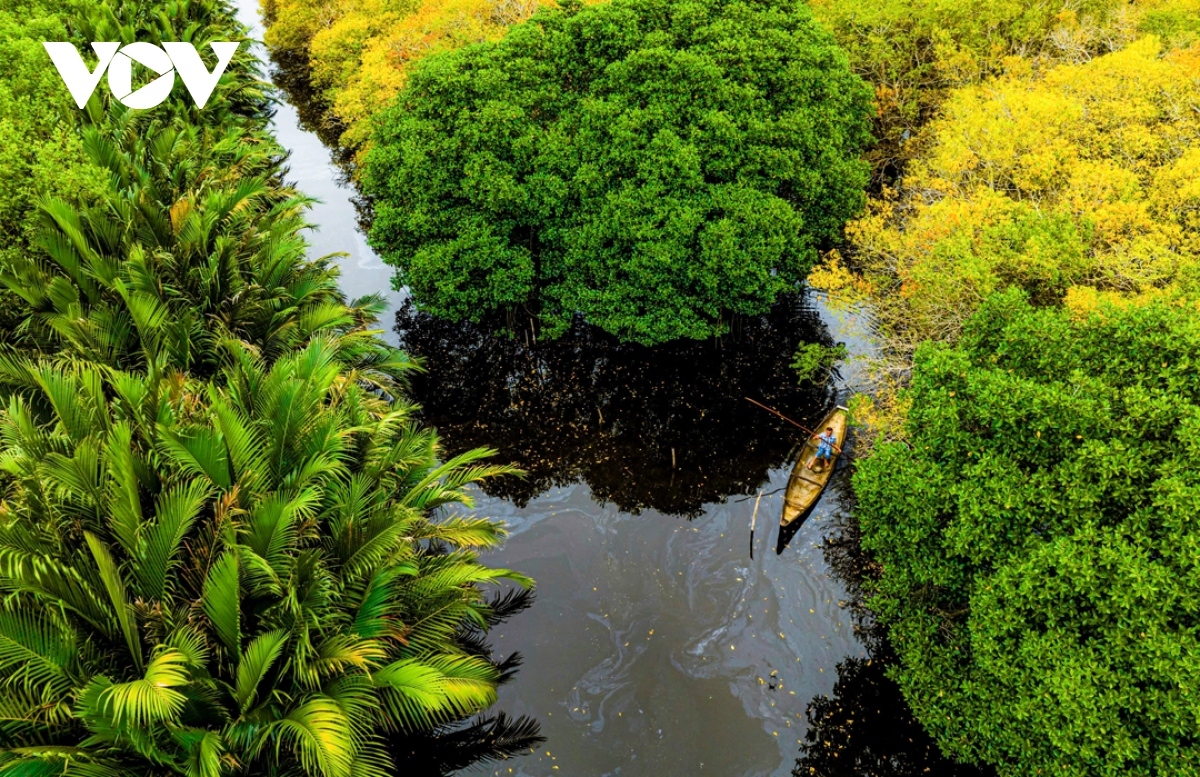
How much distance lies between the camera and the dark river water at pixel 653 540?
→ 12.5 meters

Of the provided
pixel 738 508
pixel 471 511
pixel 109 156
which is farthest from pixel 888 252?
pixel 109 156

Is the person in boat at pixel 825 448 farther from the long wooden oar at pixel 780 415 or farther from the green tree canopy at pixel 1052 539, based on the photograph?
the green tree canopy at pixel 1052 539

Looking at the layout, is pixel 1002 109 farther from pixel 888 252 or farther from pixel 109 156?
pixel 109 156

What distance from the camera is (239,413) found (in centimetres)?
1016

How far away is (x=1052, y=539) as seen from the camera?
9258 mm

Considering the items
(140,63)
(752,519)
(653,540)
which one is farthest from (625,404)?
(140,63)

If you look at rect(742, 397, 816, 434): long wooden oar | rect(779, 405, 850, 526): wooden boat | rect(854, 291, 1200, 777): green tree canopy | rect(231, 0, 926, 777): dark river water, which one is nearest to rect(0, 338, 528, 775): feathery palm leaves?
rect(231, 0, 926, 777): dark river water

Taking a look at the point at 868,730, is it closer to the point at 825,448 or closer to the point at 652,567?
the point at 652,567

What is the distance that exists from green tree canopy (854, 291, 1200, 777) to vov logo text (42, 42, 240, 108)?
21.5 metres

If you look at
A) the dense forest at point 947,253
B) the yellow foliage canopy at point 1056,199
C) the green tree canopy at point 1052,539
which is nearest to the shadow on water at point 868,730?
the dense forest at point 947,253

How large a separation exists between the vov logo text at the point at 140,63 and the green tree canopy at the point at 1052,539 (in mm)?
21535

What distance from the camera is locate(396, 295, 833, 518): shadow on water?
57.4ft

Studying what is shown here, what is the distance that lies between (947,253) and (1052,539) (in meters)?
7.02

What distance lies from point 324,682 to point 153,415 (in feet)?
14.5
